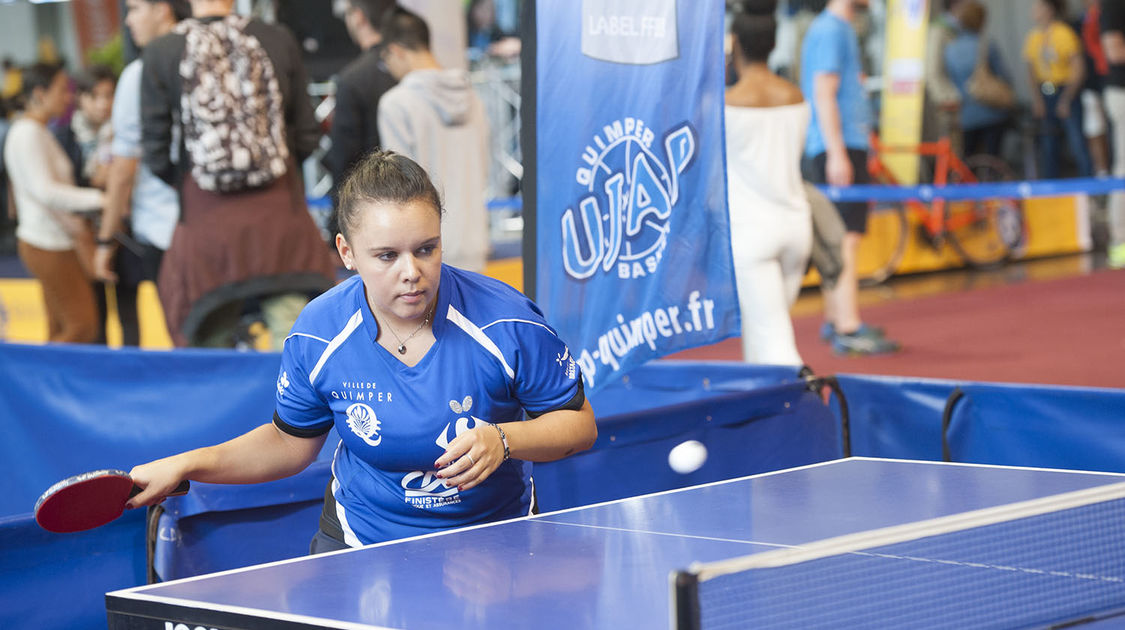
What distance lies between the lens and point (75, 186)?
25.4 feet

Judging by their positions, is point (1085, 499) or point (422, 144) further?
point (422, 144)

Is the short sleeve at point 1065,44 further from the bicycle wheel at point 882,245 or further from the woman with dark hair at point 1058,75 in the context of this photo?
the bicycle wheel at point 882,245

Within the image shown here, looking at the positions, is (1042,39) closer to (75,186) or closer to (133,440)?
(75,186)

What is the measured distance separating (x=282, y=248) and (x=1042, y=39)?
9.62 meters

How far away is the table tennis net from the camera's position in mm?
1864

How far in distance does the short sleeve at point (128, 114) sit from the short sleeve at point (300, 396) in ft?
9.92

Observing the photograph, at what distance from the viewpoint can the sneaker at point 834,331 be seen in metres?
7.83

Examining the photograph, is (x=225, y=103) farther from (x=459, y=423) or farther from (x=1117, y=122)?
(x=1117, y=122)

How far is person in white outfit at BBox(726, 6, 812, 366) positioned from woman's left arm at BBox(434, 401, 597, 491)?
2640mm

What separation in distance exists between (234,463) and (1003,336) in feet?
21.7

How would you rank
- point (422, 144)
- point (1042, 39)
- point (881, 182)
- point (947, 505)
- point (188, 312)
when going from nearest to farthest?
point (947, 505)
point (188, 312)
point (422, 144)
point (881, 182)
point (1042, 39)

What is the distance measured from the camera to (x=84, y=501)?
248 centimetres

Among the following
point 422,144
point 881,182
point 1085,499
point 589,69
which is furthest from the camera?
point 881,182

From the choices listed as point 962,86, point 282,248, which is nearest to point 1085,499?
point 282,248
